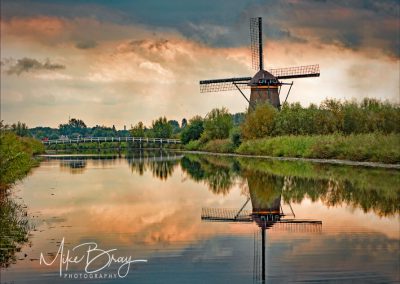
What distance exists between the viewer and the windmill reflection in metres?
12.3

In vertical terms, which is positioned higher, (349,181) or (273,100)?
(273,100)

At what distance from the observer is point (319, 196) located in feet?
62.0

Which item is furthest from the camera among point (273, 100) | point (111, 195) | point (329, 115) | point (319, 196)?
point (273, 100)

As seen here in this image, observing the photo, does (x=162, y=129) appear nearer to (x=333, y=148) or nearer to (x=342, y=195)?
(x=333, y=148)

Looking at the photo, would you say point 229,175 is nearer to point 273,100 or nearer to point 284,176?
point 284,176

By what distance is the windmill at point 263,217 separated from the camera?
42.8ft

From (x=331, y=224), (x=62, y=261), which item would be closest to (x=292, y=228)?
(x=331, y=224)

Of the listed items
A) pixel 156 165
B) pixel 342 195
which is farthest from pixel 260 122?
pixel 342 195

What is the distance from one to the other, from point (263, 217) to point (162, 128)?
83766mm

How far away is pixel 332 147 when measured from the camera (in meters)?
36.8

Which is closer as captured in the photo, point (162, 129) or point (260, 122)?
point (260, 122)

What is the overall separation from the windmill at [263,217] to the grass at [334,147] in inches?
536

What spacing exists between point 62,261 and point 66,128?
498 feet

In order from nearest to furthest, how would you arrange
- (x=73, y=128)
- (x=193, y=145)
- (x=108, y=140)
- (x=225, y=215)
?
(x=225, y=215)
(x=193, y=145)
(x=108, y=140)
(x=73, y=128)
